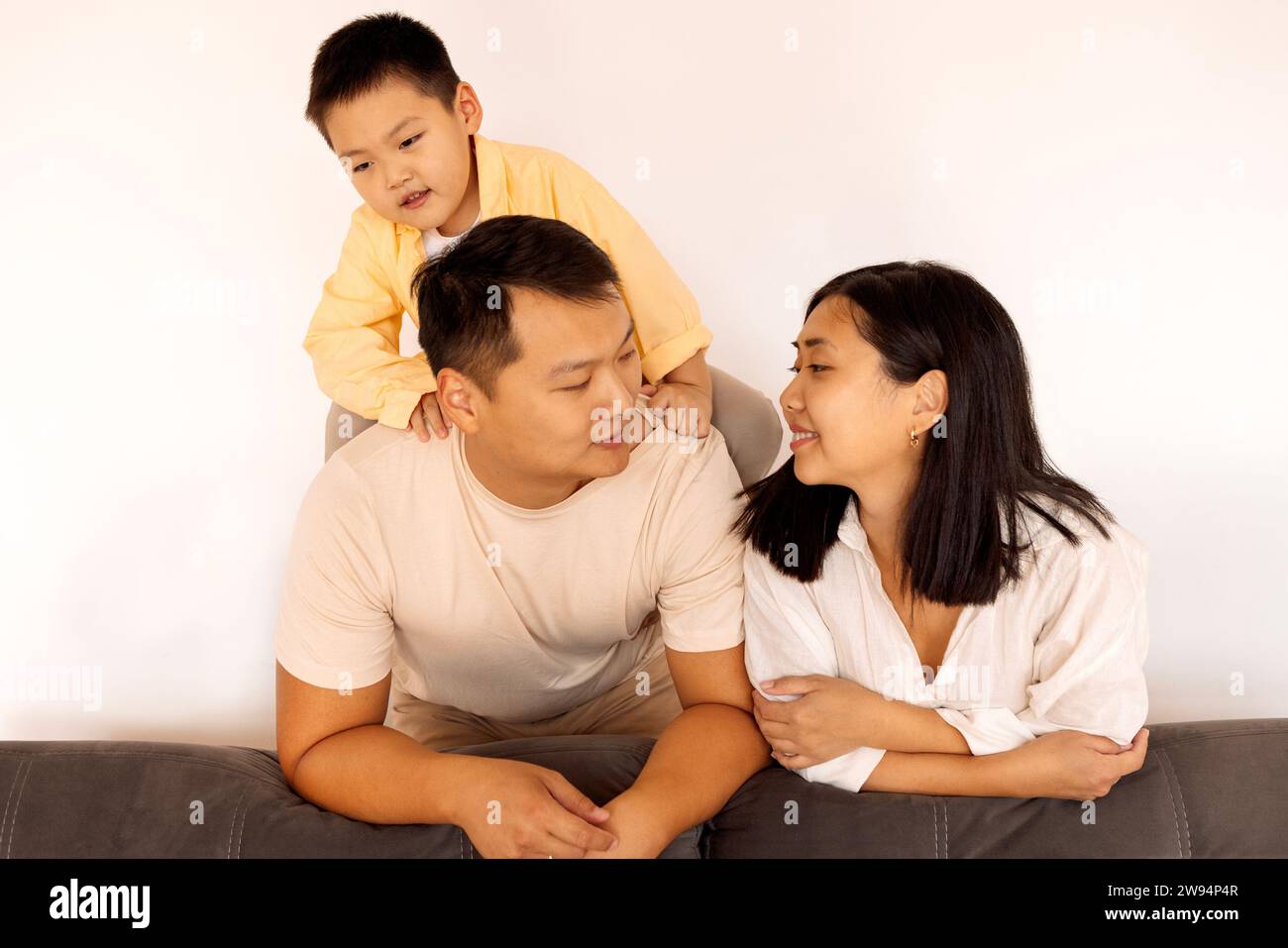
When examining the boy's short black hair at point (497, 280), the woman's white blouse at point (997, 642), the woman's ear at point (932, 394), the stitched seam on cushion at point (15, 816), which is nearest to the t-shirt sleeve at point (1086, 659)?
the woman's white blouse at point (997, 642)

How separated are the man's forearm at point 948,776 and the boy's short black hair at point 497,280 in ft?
2.70

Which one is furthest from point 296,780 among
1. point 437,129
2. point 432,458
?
point 437,129

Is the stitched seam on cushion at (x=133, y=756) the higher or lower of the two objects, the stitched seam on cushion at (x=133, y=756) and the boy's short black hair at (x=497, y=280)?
the lower

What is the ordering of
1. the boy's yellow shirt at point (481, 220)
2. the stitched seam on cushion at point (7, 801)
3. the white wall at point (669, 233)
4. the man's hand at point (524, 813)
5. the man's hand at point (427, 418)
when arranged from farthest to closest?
the white wall at point (669, 233) → the boy's yellow shirt at point (481, 220) → the man's hand at point (427, 418) → the stitched seam on cushion at point (7, 801) → the man's hand at point (524, 813)

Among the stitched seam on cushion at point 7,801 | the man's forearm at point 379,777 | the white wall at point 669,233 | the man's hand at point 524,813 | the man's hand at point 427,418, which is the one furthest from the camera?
the white wall at point 669,233

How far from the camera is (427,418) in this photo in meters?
1.95

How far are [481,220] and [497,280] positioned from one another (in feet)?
1.01

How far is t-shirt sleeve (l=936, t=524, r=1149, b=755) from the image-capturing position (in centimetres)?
171

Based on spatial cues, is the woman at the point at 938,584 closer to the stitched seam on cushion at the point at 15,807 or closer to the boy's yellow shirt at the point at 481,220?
the boy's yellow shirt at the point at 481,220

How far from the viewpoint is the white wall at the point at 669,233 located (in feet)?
9.05

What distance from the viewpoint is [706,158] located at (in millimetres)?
2801

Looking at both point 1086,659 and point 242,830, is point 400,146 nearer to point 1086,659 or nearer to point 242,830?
point 242,830

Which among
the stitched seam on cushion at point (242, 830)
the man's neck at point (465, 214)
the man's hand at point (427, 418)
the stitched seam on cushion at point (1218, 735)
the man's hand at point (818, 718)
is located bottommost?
the stitched seam on cushion at point (242, 830)
